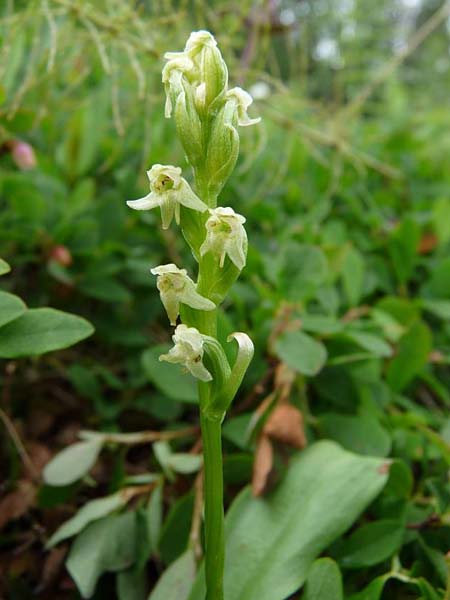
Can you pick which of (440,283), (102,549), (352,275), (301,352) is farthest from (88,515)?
(440,283)

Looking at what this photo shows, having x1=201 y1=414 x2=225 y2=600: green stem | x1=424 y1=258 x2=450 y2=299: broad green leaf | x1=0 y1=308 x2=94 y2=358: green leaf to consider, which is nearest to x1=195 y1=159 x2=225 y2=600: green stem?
x1=201 y1=414 x2=225 y2=600: green stem

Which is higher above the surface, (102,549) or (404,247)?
(404,247)

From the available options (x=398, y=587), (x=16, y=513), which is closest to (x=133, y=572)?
(x=16, y=513)

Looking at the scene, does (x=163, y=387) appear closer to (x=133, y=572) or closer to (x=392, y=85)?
(x=133, y=572)

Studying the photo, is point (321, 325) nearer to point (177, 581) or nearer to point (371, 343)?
point (371, 343)

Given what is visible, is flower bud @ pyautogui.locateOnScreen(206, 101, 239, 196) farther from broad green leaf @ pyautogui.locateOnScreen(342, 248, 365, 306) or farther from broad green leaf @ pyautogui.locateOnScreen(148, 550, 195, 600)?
broad green leaf @ pyautogui.locateOnScreen(342, 248, 365, 306)

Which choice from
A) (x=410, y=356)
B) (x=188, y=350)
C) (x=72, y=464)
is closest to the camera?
(x=188, y=350)

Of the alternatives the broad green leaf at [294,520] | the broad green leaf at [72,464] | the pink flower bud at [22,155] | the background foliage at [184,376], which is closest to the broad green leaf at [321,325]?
the background foliage at [184,376]
